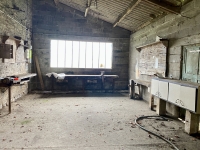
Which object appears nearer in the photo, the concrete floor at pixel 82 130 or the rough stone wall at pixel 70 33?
the concrete floor at pixel 82 130

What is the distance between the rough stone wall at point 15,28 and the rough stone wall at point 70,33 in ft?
1.88

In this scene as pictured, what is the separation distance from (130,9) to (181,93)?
3364mm

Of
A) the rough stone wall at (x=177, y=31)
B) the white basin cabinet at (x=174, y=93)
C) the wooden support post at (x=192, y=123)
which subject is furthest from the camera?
the rough stone wall at (x=177, y=31)

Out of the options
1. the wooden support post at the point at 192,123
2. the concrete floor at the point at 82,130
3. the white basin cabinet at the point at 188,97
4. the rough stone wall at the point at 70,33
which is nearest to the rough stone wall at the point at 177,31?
the white basin cabinet at the point at 188,97

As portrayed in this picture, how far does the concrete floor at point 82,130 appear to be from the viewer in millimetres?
2568

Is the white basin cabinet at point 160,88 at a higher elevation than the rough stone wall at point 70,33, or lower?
lower

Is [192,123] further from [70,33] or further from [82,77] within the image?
[70,33]

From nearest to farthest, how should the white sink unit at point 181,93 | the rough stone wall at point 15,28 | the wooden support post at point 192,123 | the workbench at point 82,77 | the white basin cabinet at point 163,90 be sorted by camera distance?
the white sink unit at point 181,93 < the wooden support post at point 192,123 < the white basin cabinet at point 163,90 < the rough stone wall at point 15,28 < the workbench at point 82,77

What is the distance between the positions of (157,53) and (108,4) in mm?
2548

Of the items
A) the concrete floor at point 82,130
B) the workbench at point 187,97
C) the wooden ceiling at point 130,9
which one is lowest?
the concrete floor at point 82,130

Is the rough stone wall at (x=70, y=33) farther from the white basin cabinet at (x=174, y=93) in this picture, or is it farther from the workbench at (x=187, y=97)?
the white basin cabinet at (x=174, y=93)

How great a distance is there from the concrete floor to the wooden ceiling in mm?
2975

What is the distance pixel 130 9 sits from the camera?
5281 mm

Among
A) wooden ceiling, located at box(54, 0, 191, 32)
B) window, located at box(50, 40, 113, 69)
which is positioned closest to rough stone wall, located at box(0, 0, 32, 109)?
window, located at box(50, 40, 113, 69)
